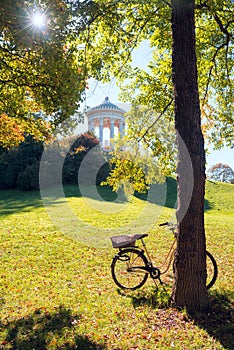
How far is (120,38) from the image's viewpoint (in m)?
8.09

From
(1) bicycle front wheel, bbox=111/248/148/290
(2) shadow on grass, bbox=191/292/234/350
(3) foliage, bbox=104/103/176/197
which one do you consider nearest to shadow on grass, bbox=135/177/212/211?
(3) foliage, bbox=104/103/176/197

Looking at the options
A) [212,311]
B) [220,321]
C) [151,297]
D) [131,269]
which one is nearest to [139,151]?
[131,269]

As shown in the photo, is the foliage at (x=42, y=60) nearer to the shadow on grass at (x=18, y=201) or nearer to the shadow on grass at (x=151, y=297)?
the shadow on grass at (x=151, y=297)

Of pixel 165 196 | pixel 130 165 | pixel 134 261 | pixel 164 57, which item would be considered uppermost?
pixel 164 57

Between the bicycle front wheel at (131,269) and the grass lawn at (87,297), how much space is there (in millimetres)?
210

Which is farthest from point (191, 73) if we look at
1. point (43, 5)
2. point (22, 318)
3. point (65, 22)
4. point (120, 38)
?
point (22, 318)

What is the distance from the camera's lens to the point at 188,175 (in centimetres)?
481

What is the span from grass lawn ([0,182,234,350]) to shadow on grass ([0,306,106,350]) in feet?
0.04

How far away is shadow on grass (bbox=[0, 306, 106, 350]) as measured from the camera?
3915 millimetres

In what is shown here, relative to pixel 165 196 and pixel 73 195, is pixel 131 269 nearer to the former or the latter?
pixel 73 195

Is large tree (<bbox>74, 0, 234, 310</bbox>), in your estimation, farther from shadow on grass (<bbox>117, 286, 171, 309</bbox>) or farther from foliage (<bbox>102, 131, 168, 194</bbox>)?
foliage (<bbox>102, 131, 168, 194</bbox>)

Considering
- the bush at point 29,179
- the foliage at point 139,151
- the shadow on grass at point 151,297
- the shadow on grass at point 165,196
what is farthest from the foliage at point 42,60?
the bush at point 29,179

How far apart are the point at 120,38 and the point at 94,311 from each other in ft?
21.4

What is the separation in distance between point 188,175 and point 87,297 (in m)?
2.94
